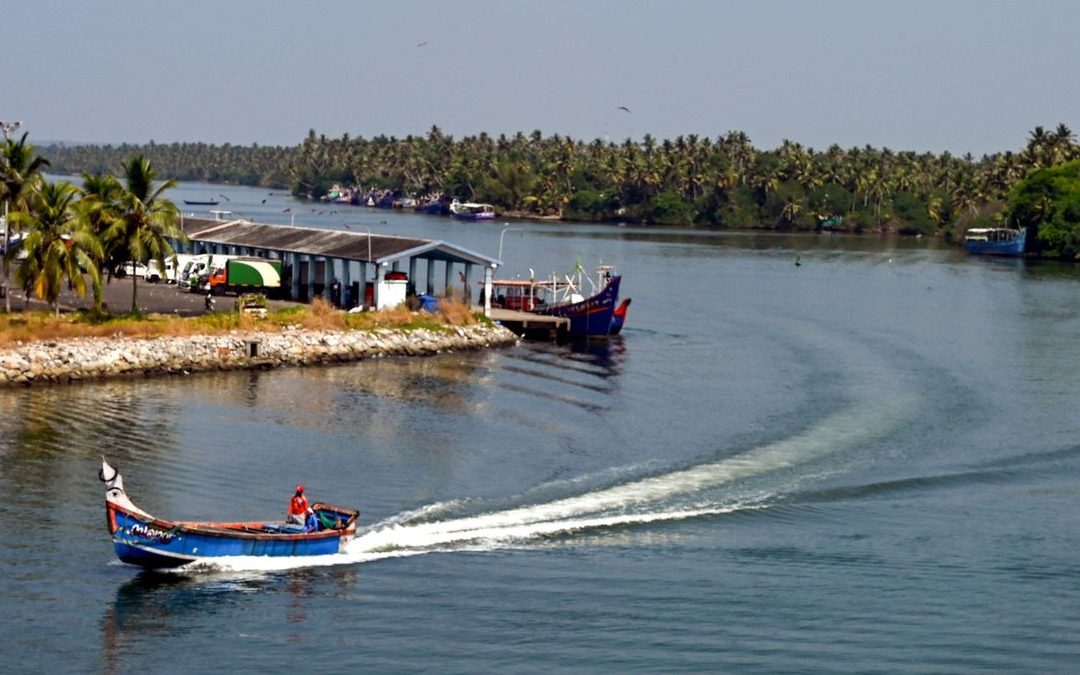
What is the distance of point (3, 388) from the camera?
6538 centimetres

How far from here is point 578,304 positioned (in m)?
91.2

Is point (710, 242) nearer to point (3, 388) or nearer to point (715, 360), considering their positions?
point (715, 360)

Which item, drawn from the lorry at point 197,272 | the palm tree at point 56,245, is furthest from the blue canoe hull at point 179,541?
the lorry at point 197,272

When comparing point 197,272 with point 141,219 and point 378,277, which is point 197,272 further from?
point 141,219

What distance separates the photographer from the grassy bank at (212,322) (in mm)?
71125

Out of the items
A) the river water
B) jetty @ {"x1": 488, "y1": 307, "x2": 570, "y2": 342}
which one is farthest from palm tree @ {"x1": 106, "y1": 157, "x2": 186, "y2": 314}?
jetty @ {"x1": 488, "y1": 307, "x2": 570, "y2": 342}

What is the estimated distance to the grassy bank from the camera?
7112 cm

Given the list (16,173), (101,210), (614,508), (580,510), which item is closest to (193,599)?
(580,510)

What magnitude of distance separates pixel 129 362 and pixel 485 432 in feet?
64.7

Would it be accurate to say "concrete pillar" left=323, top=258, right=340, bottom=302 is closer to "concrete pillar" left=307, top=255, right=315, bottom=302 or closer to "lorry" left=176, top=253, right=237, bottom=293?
"concrete pillar" left=307, top=255, right=315, bottom=302

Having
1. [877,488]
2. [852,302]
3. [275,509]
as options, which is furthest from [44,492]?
[852,302]

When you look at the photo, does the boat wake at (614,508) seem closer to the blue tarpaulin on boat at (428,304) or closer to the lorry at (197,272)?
the blue tarpaulin on boat at (428,304)

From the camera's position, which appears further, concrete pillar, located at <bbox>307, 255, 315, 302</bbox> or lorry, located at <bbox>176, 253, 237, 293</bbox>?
concrete pillar, located at <bbox>307, 255, 315, 302</bbox>

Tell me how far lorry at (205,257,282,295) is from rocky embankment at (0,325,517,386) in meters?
14.4
